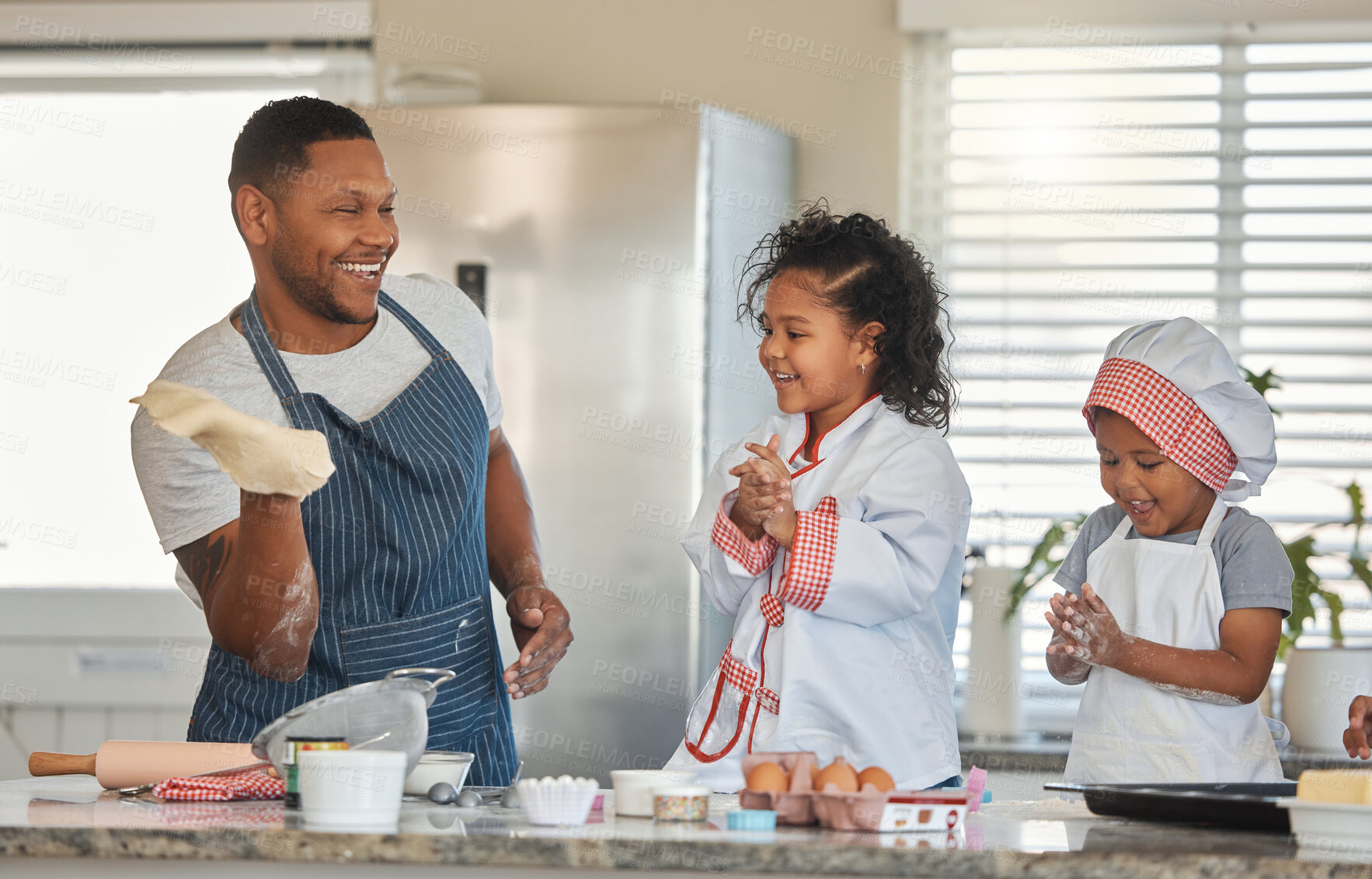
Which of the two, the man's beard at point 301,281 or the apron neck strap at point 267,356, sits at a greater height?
the man's beard at point 301,281

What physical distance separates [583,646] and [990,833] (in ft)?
4.62

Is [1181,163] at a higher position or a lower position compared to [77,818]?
higher

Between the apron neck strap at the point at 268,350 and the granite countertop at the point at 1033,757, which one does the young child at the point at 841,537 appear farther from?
the granite countertop at the point at 1033,757

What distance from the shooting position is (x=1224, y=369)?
151cm

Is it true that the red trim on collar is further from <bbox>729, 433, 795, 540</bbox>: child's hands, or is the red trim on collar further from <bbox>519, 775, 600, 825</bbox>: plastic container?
<bbox>519, 775, 600, 825</bbox>: plastic container

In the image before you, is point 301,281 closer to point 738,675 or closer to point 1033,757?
point 738,675

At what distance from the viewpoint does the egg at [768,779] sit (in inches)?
41.1

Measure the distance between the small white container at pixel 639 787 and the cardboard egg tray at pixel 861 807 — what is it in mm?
63

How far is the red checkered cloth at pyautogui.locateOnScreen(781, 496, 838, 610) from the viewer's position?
1359 millimetres

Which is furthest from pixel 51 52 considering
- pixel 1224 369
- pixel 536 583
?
pixel 1224 369

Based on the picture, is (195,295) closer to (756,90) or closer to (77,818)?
(756,90)

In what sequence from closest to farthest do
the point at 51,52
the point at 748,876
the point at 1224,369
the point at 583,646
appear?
the point at 748,876
the point at 1224,369
the point at 583,646
the point at 51,52

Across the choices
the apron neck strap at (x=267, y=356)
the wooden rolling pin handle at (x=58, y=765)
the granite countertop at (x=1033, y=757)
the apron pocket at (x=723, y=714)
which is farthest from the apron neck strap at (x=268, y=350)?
the granite countertop at (x=1033, y=757)

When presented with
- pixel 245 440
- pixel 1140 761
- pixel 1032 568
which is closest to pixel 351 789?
pixel 245 440
